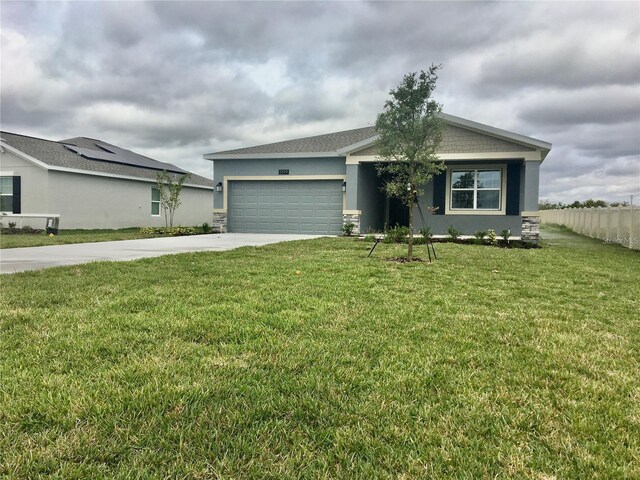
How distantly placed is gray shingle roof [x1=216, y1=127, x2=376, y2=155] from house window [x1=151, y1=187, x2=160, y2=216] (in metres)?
6.33

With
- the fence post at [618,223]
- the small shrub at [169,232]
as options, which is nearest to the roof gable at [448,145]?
the small shrub at [169,232]

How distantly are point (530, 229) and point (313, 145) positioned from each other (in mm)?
9219

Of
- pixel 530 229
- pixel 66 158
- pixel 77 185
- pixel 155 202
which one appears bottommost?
pixel 530 229

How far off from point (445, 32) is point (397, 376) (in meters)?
13.0

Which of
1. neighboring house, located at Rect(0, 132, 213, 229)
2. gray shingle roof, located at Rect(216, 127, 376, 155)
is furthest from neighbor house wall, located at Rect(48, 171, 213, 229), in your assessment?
gray shingle roof, located at Rect(216, 127, 376, 155)

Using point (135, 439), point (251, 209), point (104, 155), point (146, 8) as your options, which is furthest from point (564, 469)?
point (104, 155)

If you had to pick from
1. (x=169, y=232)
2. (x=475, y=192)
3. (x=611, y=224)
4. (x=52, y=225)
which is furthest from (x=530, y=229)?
(x=52, y=225)

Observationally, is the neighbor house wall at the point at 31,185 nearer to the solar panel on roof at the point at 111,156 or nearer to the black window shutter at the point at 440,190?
the solar panel on roof at the point at 111,156

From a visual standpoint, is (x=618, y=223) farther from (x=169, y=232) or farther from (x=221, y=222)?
(x=169, y=232)

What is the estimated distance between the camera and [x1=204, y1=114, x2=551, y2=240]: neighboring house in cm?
1441

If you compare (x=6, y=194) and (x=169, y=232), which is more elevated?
(x=6, y=194)

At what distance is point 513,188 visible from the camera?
15.0m

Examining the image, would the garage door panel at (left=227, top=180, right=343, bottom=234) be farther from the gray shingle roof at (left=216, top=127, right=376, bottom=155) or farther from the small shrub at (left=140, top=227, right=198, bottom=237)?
the small shrub at (left=140, top=227, right=198, bottom=237)

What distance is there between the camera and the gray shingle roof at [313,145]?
17.4 metres
